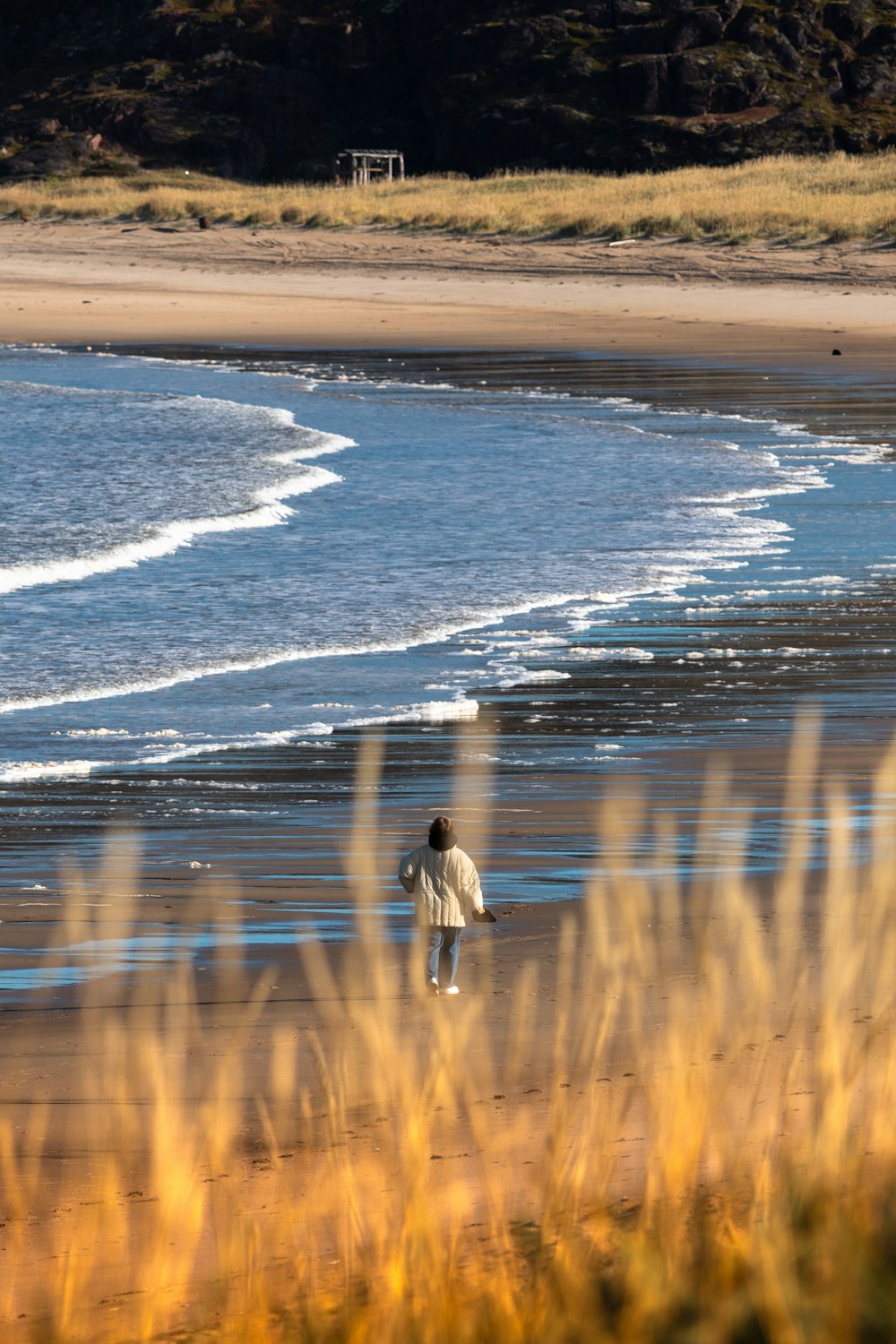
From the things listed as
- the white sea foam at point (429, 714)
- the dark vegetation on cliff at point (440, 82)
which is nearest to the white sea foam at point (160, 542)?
the white sea foam at point (429, 714)

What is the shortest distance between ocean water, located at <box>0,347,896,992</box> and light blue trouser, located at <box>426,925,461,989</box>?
0.67m

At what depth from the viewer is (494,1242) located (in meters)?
3.65

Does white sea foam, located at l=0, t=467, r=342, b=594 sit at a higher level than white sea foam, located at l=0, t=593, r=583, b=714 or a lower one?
higher

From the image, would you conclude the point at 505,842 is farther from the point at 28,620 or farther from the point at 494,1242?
the point at 28,620

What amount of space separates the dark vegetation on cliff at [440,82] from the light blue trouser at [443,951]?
5977cm

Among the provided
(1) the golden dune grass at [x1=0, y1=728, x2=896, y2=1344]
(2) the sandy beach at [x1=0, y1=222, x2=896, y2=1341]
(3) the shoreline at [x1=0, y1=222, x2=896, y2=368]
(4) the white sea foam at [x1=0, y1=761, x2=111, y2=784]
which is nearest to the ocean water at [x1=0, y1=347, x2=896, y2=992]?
(4) the white sea foam at [x1=0, y1=761, x2=111, y2=784]

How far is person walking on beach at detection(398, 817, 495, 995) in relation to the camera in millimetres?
5723

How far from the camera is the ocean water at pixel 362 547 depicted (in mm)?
10469

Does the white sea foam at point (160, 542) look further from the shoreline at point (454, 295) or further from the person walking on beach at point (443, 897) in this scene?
the shoreline at point (454, 295)

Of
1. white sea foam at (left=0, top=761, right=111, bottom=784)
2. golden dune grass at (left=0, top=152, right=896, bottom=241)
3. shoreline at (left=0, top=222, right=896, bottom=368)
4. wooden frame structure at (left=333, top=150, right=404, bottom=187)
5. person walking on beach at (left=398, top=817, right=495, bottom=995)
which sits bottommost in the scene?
white sea foam at (left=0, top=761, right=111, bottom=784)

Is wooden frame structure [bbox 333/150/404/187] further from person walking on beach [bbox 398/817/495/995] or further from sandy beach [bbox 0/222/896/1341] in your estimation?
person walking on beach [bbox 398/817/495/995]

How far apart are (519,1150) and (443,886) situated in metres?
1.45

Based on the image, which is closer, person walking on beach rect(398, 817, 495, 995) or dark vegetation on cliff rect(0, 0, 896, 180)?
person walking on beach rect(398, 817, 495, 995)

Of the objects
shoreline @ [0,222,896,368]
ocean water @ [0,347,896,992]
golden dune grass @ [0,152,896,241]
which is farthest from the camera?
golden dune grass @ [0,152,896,241]
